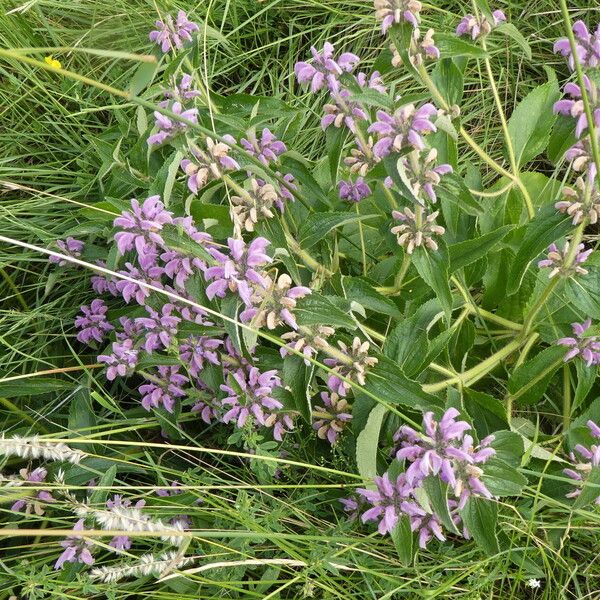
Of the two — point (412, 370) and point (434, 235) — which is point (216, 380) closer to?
point (412, 370)

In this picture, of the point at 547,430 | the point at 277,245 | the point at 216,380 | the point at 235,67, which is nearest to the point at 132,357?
the point at 216,380

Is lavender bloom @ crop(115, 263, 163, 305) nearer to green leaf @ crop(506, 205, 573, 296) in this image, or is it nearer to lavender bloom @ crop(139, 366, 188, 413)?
lavender bloom @ crop(139, 366, 188, 413)

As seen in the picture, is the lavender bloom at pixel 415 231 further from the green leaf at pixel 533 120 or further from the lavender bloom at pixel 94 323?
the lavender bloom at pixel 94 323

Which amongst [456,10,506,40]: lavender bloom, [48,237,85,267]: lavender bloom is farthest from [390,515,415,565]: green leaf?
[48,237,85,267]: lavender bloom


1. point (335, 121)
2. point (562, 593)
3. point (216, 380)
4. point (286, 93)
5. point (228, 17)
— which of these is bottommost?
point (562, 593)

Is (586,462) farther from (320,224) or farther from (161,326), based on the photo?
(161,326)

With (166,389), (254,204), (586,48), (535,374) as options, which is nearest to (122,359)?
(166,389)

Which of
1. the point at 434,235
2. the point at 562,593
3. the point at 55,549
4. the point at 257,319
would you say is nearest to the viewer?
the point at 257,319
